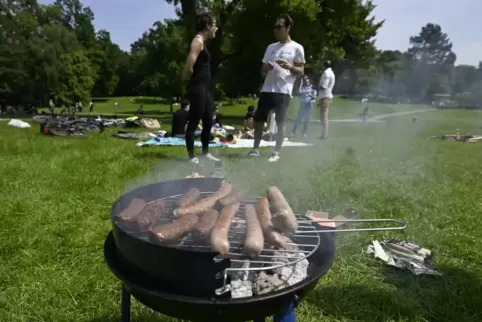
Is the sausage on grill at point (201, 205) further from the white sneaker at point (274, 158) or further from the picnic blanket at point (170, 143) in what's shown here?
the picnic blanket at point (170, 143)

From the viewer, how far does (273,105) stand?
583 cm

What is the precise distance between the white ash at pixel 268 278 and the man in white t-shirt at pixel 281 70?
4.41 meters

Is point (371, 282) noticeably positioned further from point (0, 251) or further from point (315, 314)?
point (0, 251)

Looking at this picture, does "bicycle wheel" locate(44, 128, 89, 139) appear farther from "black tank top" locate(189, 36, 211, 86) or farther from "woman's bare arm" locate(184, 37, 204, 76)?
"woman's bare arm" locate(184, 37, 204, 76)

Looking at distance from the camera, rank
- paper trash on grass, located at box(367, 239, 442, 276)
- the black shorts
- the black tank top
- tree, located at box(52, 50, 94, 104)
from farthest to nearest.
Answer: tree, located at box(52, 50, 94, 104)
the black shorts
the black tank top
paper trash on grass, located at box(367, 239, 442, 276)

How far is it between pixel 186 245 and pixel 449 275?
93.8 inches

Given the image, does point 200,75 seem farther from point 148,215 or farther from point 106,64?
point 106,64

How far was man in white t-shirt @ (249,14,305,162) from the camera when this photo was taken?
18.2ft

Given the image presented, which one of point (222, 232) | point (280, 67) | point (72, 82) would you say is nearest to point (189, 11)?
point (72, 82)

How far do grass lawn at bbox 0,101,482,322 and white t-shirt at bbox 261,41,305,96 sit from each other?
4.28ft

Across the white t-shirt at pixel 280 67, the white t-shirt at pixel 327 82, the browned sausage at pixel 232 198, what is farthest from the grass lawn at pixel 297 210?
the white t-shirt at pixel 327 82

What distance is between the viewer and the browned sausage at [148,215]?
163cm

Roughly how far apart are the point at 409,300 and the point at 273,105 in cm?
399

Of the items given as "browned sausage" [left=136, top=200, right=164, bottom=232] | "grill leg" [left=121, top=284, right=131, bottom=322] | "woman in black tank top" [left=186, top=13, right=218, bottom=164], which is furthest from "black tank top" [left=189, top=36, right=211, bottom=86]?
"grill leg" [left=121, top=284, right=131, bottom=322]
